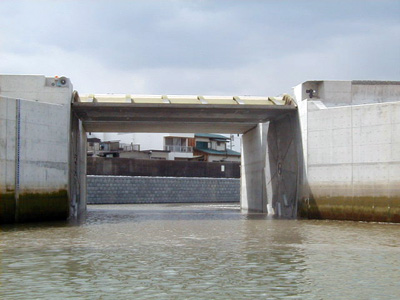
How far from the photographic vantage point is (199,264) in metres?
13.7

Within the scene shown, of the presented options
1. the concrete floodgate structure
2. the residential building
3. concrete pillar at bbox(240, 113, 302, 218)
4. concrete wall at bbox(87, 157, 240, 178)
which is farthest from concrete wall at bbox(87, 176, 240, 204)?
the residential building

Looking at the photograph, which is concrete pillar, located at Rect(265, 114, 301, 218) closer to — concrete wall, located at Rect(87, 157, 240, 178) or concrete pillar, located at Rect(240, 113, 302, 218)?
concrete pillar, located at Rect(240, 113, 302, 218)

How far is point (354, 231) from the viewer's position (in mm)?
22625

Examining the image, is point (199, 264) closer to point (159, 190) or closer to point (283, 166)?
point (283, 166)

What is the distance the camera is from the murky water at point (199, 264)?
34.7 feet

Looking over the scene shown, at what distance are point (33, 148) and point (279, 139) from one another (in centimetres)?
1494

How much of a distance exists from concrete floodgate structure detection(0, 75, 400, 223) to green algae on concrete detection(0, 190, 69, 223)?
1.8 inches

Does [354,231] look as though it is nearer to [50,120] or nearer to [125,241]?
[125,241]

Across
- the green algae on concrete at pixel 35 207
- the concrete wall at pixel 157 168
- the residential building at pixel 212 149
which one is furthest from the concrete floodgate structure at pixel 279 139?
the residential building at pixel 212 149

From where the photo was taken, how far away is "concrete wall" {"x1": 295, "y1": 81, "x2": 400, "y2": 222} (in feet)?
87.0

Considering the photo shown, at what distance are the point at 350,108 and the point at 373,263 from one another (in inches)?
606

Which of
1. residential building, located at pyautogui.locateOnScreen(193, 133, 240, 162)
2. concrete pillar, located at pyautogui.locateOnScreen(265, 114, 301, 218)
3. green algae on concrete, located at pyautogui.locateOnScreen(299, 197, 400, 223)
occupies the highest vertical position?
residential building, located at pyautogui.locateOnScreen(193, 133, 240, 162)

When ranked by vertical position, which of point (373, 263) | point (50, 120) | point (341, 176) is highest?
point (50, 120)

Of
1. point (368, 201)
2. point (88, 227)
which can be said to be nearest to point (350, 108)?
point (368, 201)
